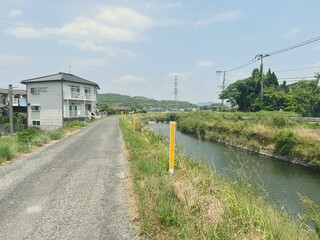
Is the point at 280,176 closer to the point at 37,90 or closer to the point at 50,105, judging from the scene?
the point at 50,105

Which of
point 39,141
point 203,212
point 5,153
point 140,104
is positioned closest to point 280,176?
point 203,212

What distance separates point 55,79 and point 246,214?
36.5 metres

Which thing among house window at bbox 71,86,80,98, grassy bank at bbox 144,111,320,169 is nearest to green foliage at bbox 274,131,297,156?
grassy bank at bbox 144,111,320,169

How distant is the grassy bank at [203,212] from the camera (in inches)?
131

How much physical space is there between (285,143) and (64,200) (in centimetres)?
1615

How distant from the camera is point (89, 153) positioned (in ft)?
34.0

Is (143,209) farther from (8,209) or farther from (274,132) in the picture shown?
(274,132)

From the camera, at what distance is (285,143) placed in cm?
1759

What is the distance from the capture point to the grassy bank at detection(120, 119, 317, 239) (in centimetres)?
332

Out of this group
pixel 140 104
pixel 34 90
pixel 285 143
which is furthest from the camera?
pixel 140 104

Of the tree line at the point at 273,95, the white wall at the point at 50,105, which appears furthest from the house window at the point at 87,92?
the tree line at the point at 273,95

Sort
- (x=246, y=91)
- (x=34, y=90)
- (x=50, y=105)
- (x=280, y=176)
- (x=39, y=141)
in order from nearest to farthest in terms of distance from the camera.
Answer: (x=39, y=141) → (x=280, y=176) → (x=50, y=105) → (x=34, y=90) → (x=246, y=91)

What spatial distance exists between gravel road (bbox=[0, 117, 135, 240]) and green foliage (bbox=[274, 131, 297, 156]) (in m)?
12.8

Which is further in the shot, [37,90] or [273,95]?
[273,95]
